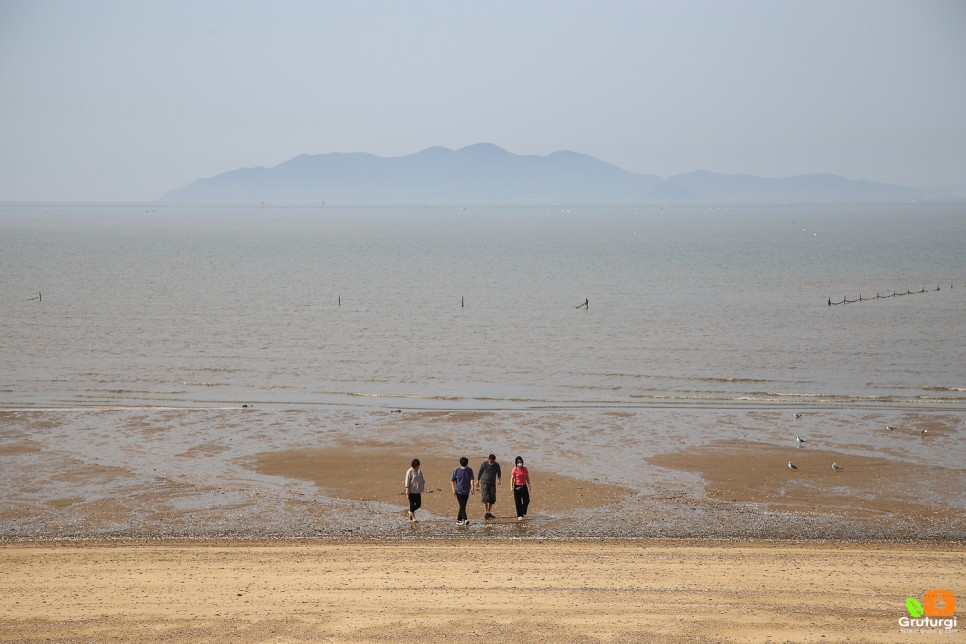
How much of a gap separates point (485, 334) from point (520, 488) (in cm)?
3320

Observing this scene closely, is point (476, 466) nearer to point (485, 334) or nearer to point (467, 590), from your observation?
point (467, 590)

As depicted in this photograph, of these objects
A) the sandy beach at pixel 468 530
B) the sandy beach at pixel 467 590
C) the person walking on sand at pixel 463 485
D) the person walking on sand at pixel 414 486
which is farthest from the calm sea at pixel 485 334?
the sandy beach at pixel 467 590

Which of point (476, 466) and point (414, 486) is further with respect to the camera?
point (476, 466)

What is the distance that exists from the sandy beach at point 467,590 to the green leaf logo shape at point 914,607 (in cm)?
15

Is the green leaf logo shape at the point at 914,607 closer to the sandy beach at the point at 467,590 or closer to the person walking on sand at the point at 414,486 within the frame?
the sandy beach at the point at 467,590

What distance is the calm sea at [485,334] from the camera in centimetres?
3559

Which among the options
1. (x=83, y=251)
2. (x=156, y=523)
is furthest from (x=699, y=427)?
(x=83, y=251)

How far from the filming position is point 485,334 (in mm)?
52531

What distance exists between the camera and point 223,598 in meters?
14.6

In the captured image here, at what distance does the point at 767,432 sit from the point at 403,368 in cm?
1855

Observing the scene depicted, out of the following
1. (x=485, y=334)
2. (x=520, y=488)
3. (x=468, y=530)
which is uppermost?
(x=485, y=334)

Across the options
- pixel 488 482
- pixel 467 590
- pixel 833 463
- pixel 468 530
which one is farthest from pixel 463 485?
pixel 833 463

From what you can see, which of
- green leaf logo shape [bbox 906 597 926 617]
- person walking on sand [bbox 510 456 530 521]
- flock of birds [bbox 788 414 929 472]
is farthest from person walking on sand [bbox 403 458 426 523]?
flock of birds [bbox 788 414 929 472]

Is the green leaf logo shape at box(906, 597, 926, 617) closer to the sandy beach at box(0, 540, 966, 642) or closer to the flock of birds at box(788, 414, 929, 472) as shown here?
the sandy beach at box(0, 540, 966, 642)
